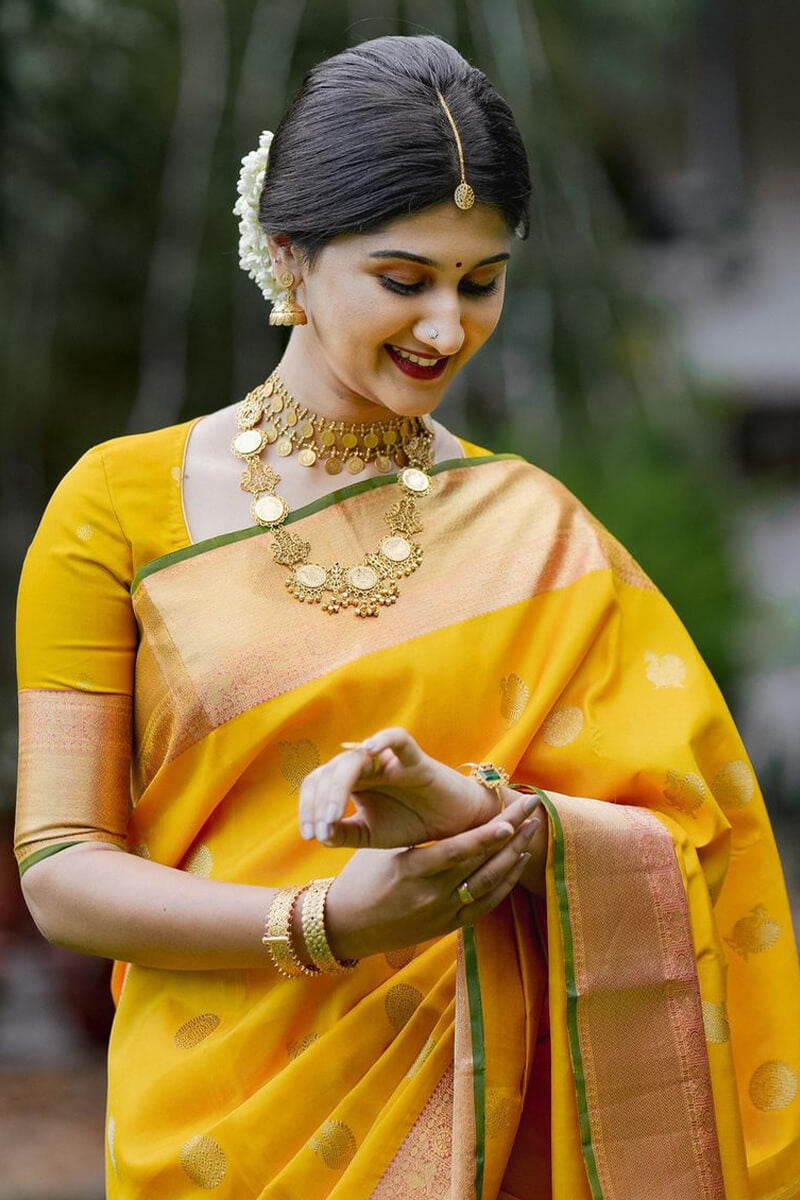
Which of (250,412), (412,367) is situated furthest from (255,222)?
(412,367)

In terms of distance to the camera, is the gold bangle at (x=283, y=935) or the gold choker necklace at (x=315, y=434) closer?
the gold bangle at (x=283, y=935)

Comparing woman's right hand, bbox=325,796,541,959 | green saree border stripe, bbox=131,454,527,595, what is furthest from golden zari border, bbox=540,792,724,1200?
green saree border stripe, bbox=131,454,527,595

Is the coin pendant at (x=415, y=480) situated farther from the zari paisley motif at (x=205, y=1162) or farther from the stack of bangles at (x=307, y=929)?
the zari paisley motif at (x=205, y=1162)

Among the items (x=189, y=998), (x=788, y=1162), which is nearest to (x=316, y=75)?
(x=189, y=998)

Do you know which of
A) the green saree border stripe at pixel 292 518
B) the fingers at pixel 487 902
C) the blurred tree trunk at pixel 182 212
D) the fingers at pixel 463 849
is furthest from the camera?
the blurred tree trunk at pixel 182 212

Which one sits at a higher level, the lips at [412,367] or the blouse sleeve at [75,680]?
the lips at [412,367]

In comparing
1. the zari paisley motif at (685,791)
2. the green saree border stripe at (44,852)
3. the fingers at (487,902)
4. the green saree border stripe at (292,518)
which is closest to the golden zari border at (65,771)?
the green saree border stripe at (44,852)

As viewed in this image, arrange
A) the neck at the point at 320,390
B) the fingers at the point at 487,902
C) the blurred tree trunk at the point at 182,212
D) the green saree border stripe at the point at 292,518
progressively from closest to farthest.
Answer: the fingers at the point at 487,902 < the green saree border stripe at the point at 292,518 < the neck at the point at 320,390 < the blurred tree trunk at the point at 182,212

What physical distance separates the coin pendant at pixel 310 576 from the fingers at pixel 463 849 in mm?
452

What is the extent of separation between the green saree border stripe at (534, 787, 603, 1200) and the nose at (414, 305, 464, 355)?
0.56 metres

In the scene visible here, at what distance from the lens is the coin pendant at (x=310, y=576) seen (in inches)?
84.4

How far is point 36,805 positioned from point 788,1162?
43.0 inches

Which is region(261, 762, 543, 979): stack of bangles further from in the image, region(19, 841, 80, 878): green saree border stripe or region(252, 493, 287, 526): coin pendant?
region(252, 493, 287, 526): coin pendant

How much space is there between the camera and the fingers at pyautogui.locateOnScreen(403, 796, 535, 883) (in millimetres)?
1785
